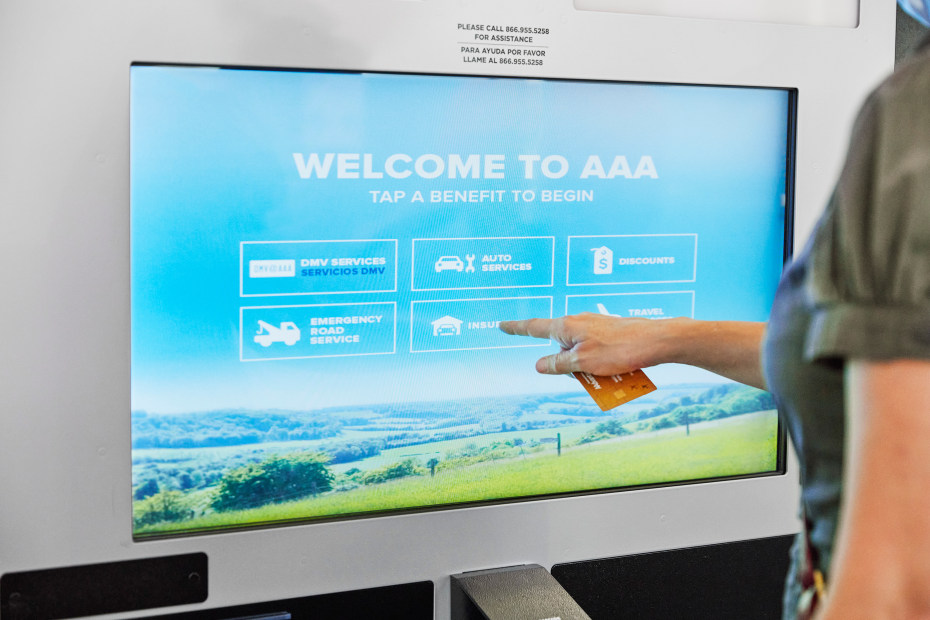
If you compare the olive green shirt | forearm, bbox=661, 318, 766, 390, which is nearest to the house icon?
forearm, bbox=661, 318, 766, 390

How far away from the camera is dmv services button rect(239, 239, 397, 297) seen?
Answer: 138 cm

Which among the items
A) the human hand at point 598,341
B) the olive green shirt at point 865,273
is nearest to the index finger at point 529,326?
the human hand at point 598,341

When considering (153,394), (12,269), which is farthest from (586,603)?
(12,269)

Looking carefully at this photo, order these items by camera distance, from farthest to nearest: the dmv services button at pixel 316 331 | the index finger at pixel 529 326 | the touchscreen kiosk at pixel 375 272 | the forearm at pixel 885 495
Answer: the index finger at pixel 529 326
the dmv services button at pixel 316 331
the touchscreen kiosk at pixel 375 272
the forearm at pixel 885 495

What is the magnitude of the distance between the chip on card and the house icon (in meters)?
0.21

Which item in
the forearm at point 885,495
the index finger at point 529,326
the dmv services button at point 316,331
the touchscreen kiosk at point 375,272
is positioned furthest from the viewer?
the index finger at point 529,326

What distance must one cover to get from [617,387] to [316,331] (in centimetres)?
46

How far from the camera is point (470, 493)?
59.4 inches

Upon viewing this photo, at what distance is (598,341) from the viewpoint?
1447 millimetres

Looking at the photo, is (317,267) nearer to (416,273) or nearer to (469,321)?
(416,273)

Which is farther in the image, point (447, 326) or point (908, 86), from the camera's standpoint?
point (447, 326)

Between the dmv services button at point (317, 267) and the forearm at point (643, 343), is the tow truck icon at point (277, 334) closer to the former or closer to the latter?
the dmv services button at point (317, 267)

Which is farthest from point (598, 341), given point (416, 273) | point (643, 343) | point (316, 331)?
point (316, 331)

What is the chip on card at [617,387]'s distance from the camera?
1.41m
